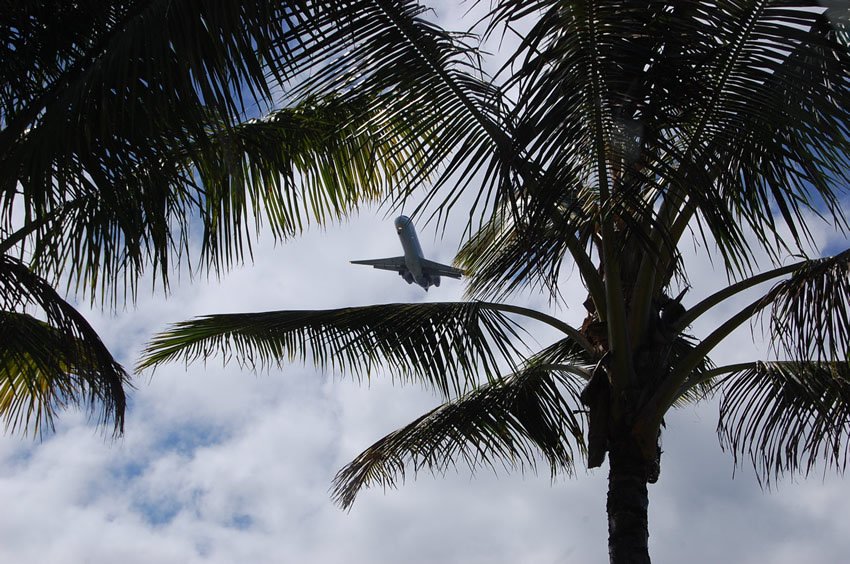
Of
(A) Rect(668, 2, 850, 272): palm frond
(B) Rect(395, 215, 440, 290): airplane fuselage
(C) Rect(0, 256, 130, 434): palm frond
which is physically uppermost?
(B) Rect(395, 215, 440, 290): airplane fuselage

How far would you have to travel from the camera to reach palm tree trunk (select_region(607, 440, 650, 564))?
533 cm

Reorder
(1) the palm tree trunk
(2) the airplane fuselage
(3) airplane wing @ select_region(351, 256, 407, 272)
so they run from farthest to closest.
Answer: (3) airplane wing @ select_region(351, 256, 407, 272), (2) the airplane fuselage, (1) the palm tree trunk

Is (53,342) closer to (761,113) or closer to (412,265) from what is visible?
(761,113)

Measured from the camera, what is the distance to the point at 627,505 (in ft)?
18.0

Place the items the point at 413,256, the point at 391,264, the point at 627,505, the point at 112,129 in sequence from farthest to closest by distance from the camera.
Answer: the point at 391,264, the point at 413,256, the point at 627,505, the point at 112,129

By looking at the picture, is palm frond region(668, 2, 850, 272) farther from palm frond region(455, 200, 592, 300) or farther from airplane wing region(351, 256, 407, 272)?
airplane wing region(351, 256, 407, 272)

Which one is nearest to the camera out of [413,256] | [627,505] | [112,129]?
[112,129]

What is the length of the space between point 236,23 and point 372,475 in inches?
230

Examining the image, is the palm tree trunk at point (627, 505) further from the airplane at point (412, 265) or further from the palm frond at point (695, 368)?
the airplane at point (412, 265)

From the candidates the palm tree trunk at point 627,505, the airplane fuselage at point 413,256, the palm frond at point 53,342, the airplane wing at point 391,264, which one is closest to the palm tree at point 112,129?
the palm frond at point 53,342

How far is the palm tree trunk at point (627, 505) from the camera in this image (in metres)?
5.33

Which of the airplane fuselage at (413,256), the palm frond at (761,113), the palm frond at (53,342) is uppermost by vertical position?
the airplane fuselage at (413,256)

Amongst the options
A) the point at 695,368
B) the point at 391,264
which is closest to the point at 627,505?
the point at 695,368

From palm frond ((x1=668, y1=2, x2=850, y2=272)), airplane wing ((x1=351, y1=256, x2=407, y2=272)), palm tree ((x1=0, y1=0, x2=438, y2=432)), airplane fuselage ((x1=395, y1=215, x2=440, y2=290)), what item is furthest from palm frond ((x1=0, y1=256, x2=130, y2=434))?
airplane wing ((x1=351, y1=256, x2=407, y2=272))
